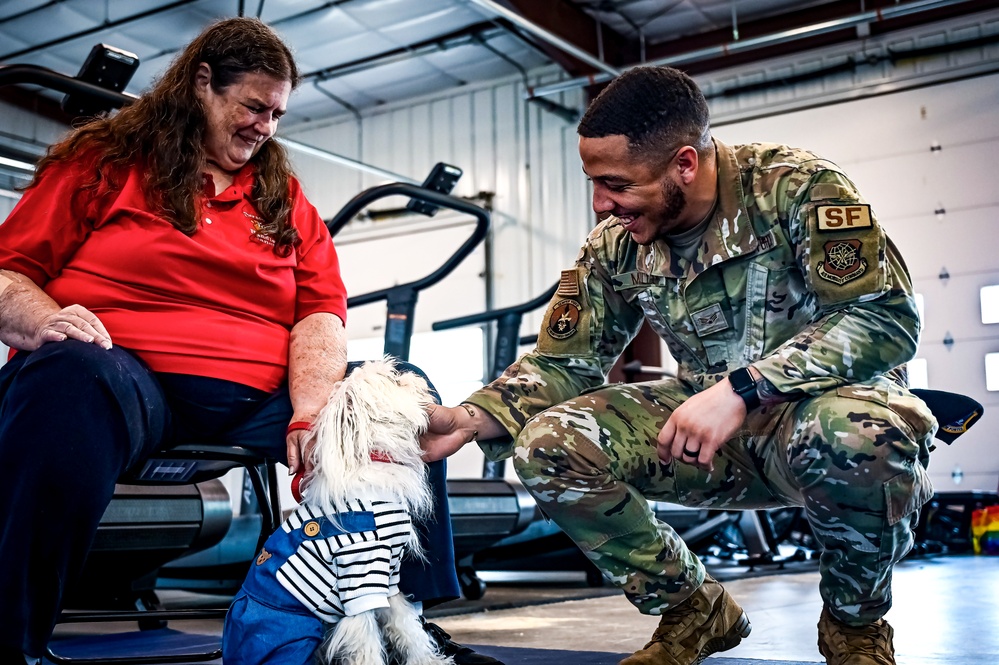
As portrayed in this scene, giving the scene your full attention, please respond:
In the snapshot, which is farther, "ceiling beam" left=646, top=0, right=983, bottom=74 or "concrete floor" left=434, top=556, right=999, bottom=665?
"ceiling beam" left=646, top=0, right=983, bottom=74

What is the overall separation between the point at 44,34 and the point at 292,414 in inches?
312

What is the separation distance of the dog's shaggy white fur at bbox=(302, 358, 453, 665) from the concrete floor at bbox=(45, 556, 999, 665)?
63 cm

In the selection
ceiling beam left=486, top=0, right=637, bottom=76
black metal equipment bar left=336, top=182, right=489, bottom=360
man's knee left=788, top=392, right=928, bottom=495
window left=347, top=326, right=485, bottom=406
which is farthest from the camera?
window left=347, top=326, right=485, bottom=406

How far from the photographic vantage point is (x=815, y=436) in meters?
1.53

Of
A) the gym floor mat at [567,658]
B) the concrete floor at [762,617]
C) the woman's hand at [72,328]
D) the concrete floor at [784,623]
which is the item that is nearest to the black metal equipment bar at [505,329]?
the concrete floor at [762,617]

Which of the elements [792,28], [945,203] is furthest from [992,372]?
[792,28]

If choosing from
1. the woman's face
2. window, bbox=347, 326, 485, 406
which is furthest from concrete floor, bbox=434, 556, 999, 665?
window, bbox=347, 326, 485, 406

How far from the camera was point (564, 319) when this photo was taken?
1.89 metres

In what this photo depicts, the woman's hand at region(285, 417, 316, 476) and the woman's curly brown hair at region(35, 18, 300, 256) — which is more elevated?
the woman's curly brown hair at region(35, 18, 300, 256)

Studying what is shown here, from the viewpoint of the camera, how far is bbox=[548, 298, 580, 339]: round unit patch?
6.15 feet

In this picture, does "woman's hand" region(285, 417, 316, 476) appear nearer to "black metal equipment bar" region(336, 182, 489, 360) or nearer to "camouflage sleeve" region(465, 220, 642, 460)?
"camouflage sleeve" region(465, 220, 642, 460)

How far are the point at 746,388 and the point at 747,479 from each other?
315mm

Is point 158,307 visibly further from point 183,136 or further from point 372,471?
point 372,471

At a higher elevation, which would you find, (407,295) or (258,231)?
(407,295)
